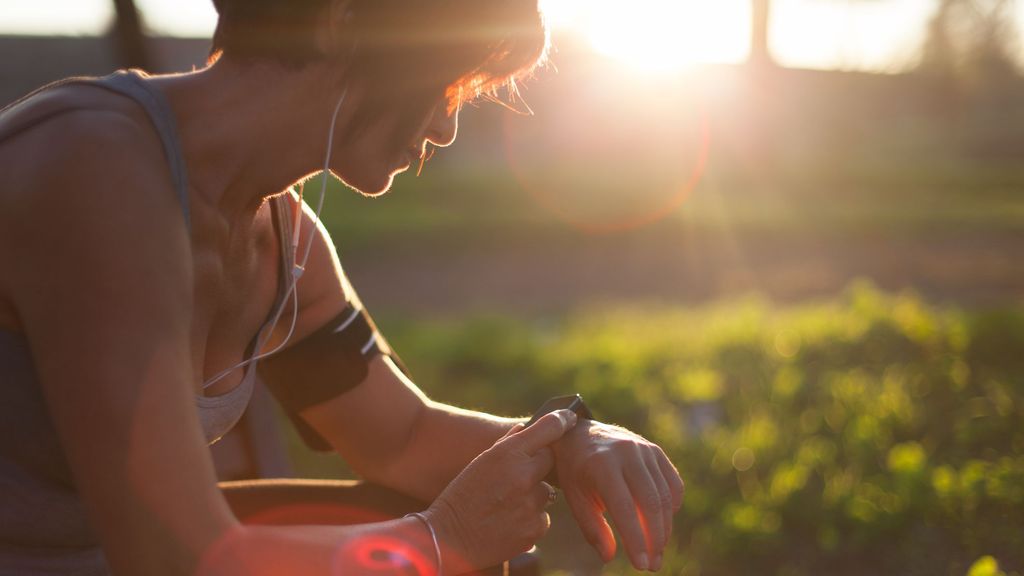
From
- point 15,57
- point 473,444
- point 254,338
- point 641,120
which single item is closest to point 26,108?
point 254,338

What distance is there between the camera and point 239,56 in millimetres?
1587

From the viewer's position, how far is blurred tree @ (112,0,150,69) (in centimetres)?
401

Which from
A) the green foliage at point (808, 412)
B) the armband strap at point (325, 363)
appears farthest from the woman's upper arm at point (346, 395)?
the green foliage at point (808, 412)

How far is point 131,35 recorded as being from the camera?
4.02m

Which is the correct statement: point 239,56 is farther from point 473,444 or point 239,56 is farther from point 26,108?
point 473,444

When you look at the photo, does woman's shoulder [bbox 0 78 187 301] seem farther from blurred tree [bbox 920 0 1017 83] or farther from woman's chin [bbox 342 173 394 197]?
blurred tree [bbox 920 0 1017 83]

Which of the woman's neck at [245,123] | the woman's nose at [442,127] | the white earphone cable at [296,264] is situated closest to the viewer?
the woman's neck at [245,123]

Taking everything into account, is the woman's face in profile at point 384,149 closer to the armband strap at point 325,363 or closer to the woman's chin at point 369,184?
the woman's chin at point 369,184

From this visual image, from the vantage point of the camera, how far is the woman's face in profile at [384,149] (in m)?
1.69

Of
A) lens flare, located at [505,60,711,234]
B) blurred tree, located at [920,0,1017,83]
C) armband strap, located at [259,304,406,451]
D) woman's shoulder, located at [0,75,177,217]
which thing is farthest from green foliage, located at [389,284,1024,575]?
blurred tree, located at [920,0,1017,83]

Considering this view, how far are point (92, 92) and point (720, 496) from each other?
309 centimetres

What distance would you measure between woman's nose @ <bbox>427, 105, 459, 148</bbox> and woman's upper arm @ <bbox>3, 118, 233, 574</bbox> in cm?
60

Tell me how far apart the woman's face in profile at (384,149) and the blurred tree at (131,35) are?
2.66 metres

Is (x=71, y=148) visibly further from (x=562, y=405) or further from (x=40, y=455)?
(x=562, y=405)
